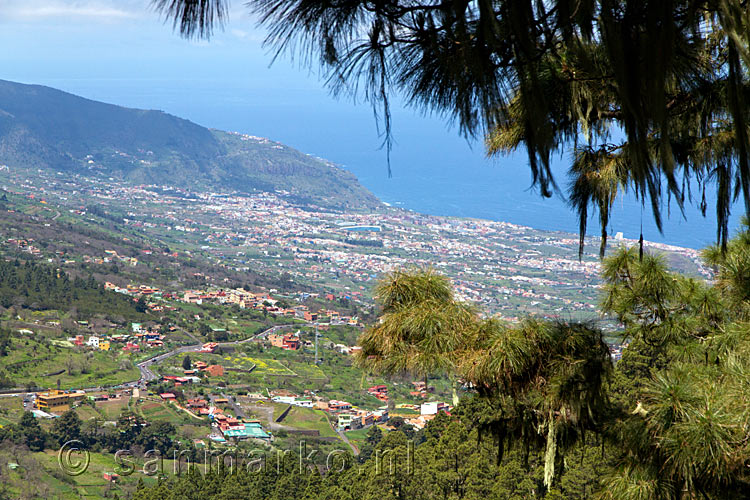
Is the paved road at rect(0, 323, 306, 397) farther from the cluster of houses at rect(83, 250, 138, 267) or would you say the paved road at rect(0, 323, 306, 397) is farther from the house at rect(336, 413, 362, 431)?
the cluster of houses at rect(83, 250, 138, 267)

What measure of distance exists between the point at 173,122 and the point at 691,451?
115m

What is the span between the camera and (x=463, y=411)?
944cm

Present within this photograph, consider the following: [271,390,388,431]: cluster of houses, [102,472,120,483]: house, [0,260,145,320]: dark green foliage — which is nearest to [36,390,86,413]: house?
[102,472,120,483]: house

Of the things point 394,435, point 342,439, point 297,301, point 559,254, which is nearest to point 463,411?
point 394,435

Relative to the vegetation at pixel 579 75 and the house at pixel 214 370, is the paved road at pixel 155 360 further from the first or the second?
the vegetation at pixel 579 75

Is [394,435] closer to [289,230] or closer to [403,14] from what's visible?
[403,14]

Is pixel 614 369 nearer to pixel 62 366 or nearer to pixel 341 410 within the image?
pixel 341 410

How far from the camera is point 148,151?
10250 cm

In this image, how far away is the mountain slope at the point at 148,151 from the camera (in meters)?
91.9

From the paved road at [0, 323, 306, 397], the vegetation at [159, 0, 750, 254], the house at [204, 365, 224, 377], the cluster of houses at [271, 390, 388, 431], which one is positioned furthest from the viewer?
the house at [204, 365, 224, 377]

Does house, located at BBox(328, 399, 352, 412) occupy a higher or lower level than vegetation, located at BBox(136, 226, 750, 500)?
lower

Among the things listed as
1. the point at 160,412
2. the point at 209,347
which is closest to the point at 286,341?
the point at 209,347

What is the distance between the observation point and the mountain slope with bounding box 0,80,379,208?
9188 cm

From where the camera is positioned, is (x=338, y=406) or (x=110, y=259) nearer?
(x=338, y=406)
